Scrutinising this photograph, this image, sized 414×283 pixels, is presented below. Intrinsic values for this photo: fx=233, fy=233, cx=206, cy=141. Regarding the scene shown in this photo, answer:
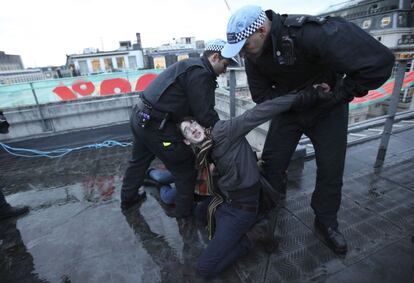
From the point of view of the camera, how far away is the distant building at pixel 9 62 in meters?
51.3

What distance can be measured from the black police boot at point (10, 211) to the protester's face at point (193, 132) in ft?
7.82

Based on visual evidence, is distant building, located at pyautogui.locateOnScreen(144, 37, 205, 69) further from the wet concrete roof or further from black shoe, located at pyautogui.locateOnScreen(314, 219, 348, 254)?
black shoe, located at pyautogui.locateOnScreen(314, 219, 348, 254)

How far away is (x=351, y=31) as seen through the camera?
1.48 meters

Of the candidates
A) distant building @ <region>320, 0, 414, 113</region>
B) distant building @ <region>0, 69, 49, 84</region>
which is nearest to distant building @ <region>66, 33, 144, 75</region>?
distant building @ <region>0, 69, 49, 84</region>

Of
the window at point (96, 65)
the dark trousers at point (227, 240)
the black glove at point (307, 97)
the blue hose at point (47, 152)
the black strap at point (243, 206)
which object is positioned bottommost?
the blue hose at point (47, 152)

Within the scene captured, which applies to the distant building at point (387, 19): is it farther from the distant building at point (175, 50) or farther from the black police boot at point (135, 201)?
the distant building at point (175, 50)

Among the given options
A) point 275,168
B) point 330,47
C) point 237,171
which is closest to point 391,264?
point 275,168

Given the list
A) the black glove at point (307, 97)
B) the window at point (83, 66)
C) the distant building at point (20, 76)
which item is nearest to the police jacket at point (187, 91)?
the black glove at point (307, 97)

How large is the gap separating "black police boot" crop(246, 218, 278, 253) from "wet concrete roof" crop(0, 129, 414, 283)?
0.08 meters

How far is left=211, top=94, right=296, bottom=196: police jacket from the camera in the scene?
1835mm

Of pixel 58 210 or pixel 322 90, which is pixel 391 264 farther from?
pixel 58 210

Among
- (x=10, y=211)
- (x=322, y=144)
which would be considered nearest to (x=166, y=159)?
(x=322, y=144)

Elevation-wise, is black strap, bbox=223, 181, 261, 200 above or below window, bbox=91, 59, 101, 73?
below

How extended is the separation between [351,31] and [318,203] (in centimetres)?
141
